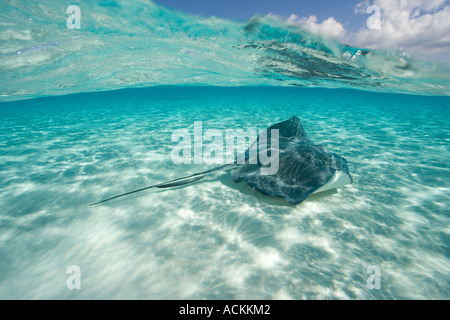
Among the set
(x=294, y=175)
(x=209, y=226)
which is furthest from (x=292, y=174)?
(x=209, y=226)

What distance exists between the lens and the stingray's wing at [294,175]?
134 inches

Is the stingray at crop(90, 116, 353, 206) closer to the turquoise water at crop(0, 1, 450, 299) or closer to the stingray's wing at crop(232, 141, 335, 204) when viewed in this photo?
the stingray's wing at crop(232, 141, 335, 204)

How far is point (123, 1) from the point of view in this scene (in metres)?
11.7

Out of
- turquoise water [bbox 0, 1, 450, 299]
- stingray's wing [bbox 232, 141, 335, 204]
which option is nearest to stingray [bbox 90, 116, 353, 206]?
stingray's wing [bbox 232, 141, 335, 204]

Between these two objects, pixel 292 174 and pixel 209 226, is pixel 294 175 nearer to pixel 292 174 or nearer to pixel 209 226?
pixel 292 174

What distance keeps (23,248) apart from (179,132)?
7.09m

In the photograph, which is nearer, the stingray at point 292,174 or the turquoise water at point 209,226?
the turquoise water at point 209,226

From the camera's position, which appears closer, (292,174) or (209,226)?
(209,226)

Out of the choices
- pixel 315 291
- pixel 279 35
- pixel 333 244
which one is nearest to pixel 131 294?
pixel 315 291

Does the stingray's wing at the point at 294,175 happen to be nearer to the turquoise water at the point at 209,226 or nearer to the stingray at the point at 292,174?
the stingray at the point at 292,174

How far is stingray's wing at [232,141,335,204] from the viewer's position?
11.2 feet

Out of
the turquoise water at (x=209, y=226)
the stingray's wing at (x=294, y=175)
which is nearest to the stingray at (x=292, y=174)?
the stingray's wing at (x=294, y=175)

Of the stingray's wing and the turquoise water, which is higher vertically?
the stingray's wing

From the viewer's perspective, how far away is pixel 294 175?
3701mm
